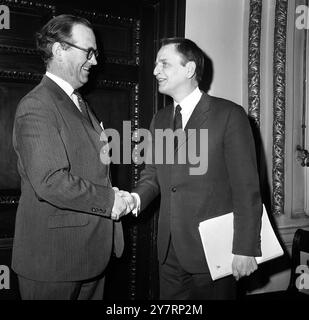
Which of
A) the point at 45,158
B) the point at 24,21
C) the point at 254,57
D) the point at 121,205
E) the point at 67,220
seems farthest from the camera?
the point at 254,57

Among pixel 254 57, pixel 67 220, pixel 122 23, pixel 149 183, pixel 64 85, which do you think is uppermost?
pixel 122 23

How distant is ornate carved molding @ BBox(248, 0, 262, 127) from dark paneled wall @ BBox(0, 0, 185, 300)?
512mm

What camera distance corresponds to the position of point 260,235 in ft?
5.77

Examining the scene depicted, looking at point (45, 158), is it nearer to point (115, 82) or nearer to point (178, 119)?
point (178, 119)

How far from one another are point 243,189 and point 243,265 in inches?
13.1

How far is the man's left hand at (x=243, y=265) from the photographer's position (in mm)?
1714

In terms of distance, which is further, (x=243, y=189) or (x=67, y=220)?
(x=243, y=189)

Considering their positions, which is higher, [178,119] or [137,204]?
[178,119]

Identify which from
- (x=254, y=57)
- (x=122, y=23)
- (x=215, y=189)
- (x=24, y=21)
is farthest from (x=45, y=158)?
(x=254, y=57)

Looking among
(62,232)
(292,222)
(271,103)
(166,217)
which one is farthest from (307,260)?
(62,232)

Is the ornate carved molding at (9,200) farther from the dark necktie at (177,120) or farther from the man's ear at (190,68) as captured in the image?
the man's ear at (190,68)

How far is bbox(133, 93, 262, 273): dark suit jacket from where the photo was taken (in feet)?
5.61

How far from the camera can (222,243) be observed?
1.76 meters

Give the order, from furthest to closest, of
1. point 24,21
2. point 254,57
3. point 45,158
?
point 254,57, point 24,21, point 45,158
